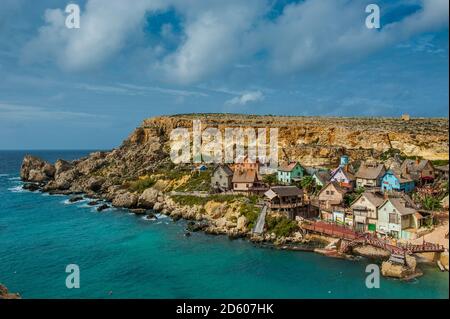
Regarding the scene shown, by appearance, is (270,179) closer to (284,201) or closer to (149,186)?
(284,201)

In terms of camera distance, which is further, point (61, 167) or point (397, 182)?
point (61, 167)

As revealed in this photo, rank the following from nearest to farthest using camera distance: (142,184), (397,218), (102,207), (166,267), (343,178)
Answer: (166,267) < (397,218) < (343,178) < (102,207) < (142,184)

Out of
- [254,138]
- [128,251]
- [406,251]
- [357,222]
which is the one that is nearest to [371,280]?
[406,251]

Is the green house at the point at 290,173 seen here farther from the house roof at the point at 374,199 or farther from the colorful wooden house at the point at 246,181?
the house roof at the point at 374,199

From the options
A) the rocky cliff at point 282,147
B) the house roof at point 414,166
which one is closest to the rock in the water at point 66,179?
the rocky cliff at point 282,147

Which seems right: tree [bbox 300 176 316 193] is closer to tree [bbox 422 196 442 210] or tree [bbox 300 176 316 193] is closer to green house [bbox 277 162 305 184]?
green house [bbox 277 162 305 184]

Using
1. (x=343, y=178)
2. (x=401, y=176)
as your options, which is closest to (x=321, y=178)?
(x=343, y=178)

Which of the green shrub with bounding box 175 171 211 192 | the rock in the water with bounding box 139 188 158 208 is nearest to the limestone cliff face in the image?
the green shrub with bounding box 175 171 211 192
